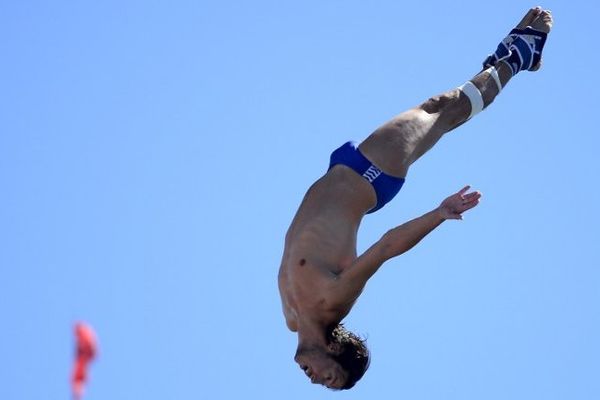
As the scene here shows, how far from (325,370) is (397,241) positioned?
1845mm

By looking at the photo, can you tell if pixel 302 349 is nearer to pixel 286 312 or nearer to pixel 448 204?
pixel 286 312

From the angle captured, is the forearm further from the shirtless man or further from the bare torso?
the bare torso

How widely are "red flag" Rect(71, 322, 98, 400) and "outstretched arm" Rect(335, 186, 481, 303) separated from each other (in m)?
5.70

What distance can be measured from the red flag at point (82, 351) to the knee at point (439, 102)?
835cm

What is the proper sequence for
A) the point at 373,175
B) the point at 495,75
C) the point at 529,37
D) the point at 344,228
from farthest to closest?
the point at 529,37, the point at 495,75, the point at 373,175, the point at 344,228

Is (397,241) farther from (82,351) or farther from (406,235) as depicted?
(82,351)

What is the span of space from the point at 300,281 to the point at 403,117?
2.09 m

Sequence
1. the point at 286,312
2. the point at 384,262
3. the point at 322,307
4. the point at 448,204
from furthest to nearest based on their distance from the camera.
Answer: the point at 286,312 < the point at 322,307 < the point at 384,262 < the point at 448,204

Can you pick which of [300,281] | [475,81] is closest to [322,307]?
[300,281]

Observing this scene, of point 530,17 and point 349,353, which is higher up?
point 530,17

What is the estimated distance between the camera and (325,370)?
884 cm

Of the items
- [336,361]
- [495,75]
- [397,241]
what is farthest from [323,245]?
[495,75]

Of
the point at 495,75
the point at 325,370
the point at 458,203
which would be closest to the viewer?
the point at 458,203

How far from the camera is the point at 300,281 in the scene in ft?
29.4
